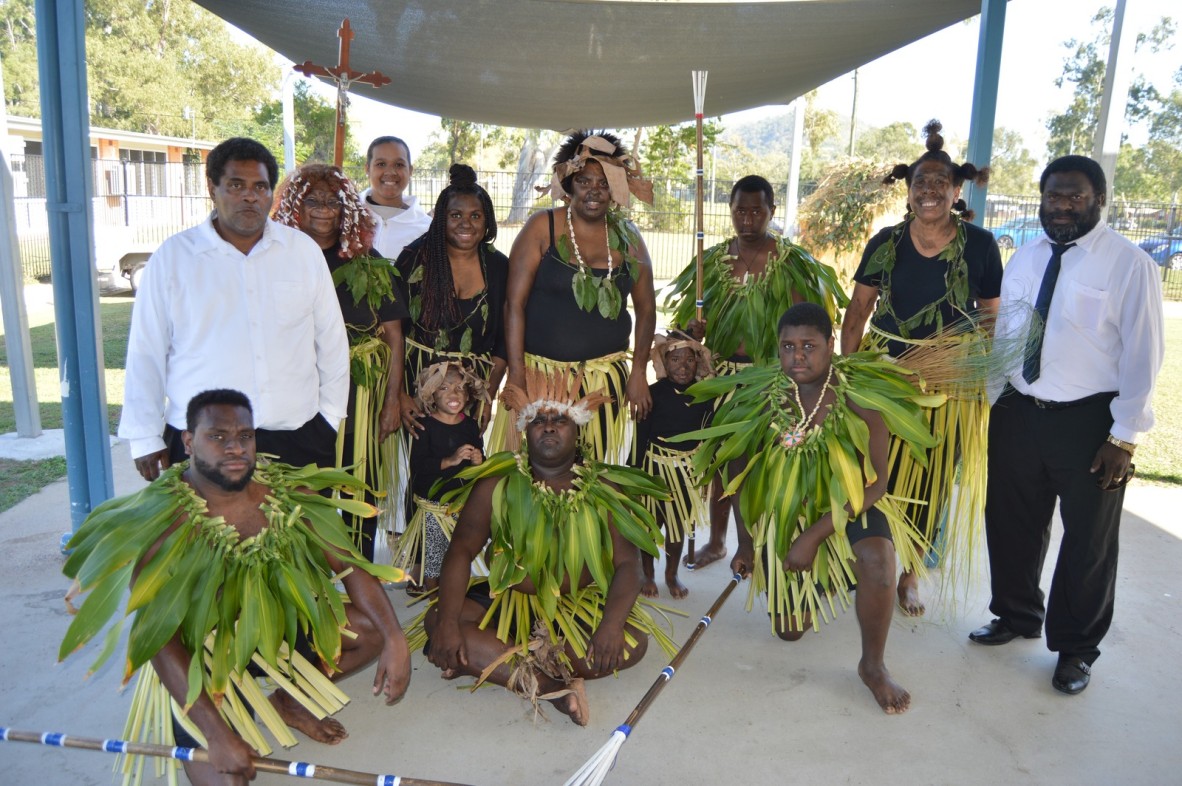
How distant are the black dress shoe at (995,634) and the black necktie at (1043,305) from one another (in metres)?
0.89

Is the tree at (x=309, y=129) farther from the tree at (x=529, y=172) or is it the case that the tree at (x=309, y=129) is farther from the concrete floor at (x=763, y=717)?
the concrete floor at (x=763, y=717)

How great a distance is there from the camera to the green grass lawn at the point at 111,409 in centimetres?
459

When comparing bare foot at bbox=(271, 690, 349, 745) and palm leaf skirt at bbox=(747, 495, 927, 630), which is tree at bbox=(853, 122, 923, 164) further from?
bare foot at bbox=(271, 690, 349, 745)

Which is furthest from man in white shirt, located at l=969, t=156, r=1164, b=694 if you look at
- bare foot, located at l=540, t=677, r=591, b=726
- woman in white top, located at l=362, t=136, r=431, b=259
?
woman in white top, located at l=362, t=136, r=431, b=259

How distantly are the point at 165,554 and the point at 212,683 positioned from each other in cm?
31

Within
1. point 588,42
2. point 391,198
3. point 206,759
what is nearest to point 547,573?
point 206,759

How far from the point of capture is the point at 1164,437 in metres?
6.15

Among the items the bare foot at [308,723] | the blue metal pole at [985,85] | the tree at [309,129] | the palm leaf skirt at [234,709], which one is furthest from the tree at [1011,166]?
the palm leaf skirt at [234,709]

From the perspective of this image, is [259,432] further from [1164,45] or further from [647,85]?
[1164,45]

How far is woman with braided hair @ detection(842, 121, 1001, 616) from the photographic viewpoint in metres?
3.12

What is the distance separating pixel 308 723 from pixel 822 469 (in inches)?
65.3

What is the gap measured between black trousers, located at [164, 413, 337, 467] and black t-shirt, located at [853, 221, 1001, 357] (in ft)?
6.65

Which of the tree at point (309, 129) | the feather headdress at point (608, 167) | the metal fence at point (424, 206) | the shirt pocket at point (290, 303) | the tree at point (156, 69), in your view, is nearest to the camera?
the shirt pocket at point (290, 303)

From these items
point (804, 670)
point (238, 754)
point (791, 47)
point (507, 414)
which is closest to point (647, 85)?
point (791, 47)
